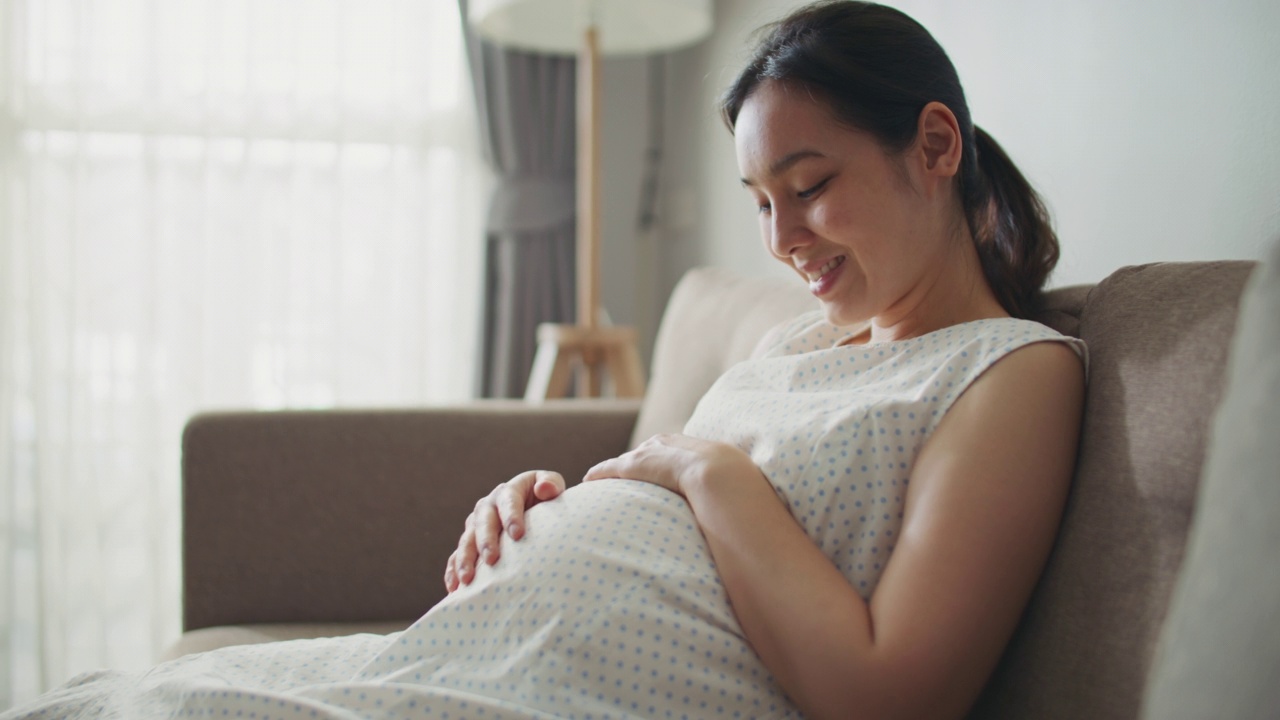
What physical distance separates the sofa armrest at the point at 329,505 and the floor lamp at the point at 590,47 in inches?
29.1

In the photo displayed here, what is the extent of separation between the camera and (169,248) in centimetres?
253

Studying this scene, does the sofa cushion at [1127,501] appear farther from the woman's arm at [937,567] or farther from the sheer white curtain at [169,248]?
the sheer white curtain at [169,248]

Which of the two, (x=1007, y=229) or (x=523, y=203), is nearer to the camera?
(x=1007, y=229)

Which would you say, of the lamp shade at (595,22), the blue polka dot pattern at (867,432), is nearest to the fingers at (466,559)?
the blue polka dot pattern at (867,432)

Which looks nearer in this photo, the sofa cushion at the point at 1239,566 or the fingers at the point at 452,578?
the sofa cushion at the point at 1239,566

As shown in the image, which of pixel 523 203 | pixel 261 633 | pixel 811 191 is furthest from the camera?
pixel 523 203

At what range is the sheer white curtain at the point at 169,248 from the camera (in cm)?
244

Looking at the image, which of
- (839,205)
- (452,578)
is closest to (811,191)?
(839,205)

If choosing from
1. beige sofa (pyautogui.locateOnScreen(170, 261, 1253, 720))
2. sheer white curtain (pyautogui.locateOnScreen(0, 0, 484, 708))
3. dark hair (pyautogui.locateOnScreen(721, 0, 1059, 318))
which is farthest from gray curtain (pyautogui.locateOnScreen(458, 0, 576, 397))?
dark hair (pyautogui.locateOnScreen(721, 0, 1059, 318))

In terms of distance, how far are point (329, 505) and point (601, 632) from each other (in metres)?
0.82

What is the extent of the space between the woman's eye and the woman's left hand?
0.24 meters

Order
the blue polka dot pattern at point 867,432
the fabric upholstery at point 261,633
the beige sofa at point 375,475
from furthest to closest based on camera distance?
the beige sofa at point 375,475, the fabric upholstery at point 261,633, the blue polka dot pattern at point 867,432

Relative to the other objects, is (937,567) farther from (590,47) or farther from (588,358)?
(590,47)

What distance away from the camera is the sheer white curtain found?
244 centimetres
